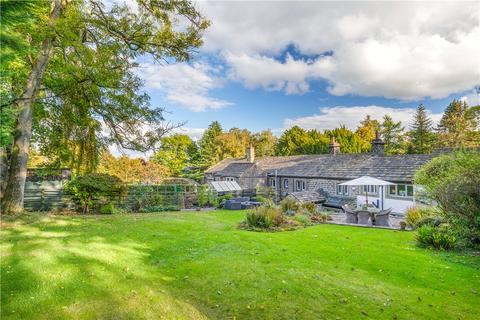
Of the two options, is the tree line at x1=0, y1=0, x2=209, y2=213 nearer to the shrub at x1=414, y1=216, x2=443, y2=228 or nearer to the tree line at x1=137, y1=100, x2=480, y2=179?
the shrub at x1=414, y1=216, x2=443, y2=228

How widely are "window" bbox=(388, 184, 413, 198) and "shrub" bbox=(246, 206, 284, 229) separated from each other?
11.5m

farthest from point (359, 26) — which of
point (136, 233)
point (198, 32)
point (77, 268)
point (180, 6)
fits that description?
point (77, 268)

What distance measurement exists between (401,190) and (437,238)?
1128 centimetres

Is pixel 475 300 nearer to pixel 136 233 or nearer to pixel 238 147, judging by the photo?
pixel 136 233

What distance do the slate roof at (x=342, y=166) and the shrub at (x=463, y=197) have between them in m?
9.77

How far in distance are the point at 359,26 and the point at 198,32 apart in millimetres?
8511

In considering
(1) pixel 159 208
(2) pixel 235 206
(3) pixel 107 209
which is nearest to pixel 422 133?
(2) pixel 235 206

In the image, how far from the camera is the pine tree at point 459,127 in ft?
148

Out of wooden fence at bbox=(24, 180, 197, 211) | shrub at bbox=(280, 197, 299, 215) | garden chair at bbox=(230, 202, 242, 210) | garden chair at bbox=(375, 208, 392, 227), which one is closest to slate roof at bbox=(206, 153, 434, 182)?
garden chair at bbox=(375, 208, 392, 227)

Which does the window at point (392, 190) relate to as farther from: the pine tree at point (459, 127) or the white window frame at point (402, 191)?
the pine tree at point (459, 127)

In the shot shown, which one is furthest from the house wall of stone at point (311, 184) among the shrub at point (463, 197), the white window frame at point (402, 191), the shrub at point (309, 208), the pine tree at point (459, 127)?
the pine tree at point (459, 127)

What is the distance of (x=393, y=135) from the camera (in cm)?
5097

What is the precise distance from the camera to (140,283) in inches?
227

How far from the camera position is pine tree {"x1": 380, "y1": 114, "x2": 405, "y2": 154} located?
50250mm
